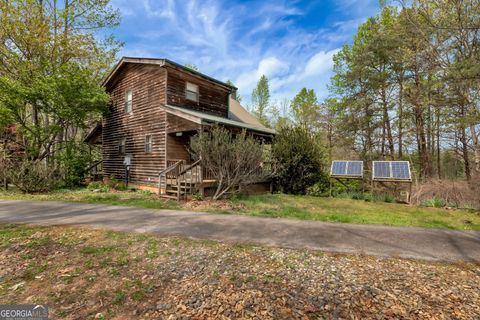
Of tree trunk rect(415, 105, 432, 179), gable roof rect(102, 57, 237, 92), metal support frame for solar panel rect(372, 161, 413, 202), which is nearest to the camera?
metal support frame for solar panel rect(372, 161, 413, 202)

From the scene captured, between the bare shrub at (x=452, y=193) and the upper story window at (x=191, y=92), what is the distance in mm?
12565

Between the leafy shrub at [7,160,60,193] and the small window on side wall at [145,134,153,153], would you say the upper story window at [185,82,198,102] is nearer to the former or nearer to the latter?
the small window on side wall at [145,134,153,153]

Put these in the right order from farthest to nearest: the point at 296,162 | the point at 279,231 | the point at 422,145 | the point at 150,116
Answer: the point at 422,145 < the point at 150,116 < the point at 296,162 < the point at 279,231

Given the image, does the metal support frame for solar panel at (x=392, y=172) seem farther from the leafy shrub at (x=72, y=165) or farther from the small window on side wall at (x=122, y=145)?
the leafy shrub at (x=72, y=165)

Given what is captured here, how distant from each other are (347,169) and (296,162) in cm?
257

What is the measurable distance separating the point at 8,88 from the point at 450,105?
957 inches

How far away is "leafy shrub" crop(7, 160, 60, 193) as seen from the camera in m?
10.7

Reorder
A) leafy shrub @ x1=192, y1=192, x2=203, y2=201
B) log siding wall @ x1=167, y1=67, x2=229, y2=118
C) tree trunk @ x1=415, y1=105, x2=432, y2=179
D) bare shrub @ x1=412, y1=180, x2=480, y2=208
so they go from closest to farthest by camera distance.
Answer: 1. bare shrub @ x1=412, y1=180, x2=480, y2=208
2. leafy shrub @ x1=192, y1=192, x2=203, y2=201
3. log siding wall @ x1=167, y1=67, x2=229, y2=118
4. tree trunk @ x1=415, y1=105, x2=432, y2=179

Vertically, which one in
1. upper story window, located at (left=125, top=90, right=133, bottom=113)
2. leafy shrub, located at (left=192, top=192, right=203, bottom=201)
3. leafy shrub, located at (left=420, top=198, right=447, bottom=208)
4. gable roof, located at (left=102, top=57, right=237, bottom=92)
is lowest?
leafy shrub, located at (left=420, top=198, right=447, bottom=208)

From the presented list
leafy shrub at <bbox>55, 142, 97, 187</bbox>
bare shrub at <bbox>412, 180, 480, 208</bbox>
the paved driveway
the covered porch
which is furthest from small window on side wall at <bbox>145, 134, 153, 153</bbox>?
bare shrub at <bbox>412, 180, 480, 208</bbox>

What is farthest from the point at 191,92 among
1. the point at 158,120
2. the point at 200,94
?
the point at 158,120

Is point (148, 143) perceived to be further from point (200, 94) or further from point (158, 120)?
point (200, 94)

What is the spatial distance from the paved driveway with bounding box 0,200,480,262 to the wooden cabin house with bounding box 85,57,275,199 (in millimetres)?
3496

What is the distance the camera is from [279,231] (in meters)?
5.27
